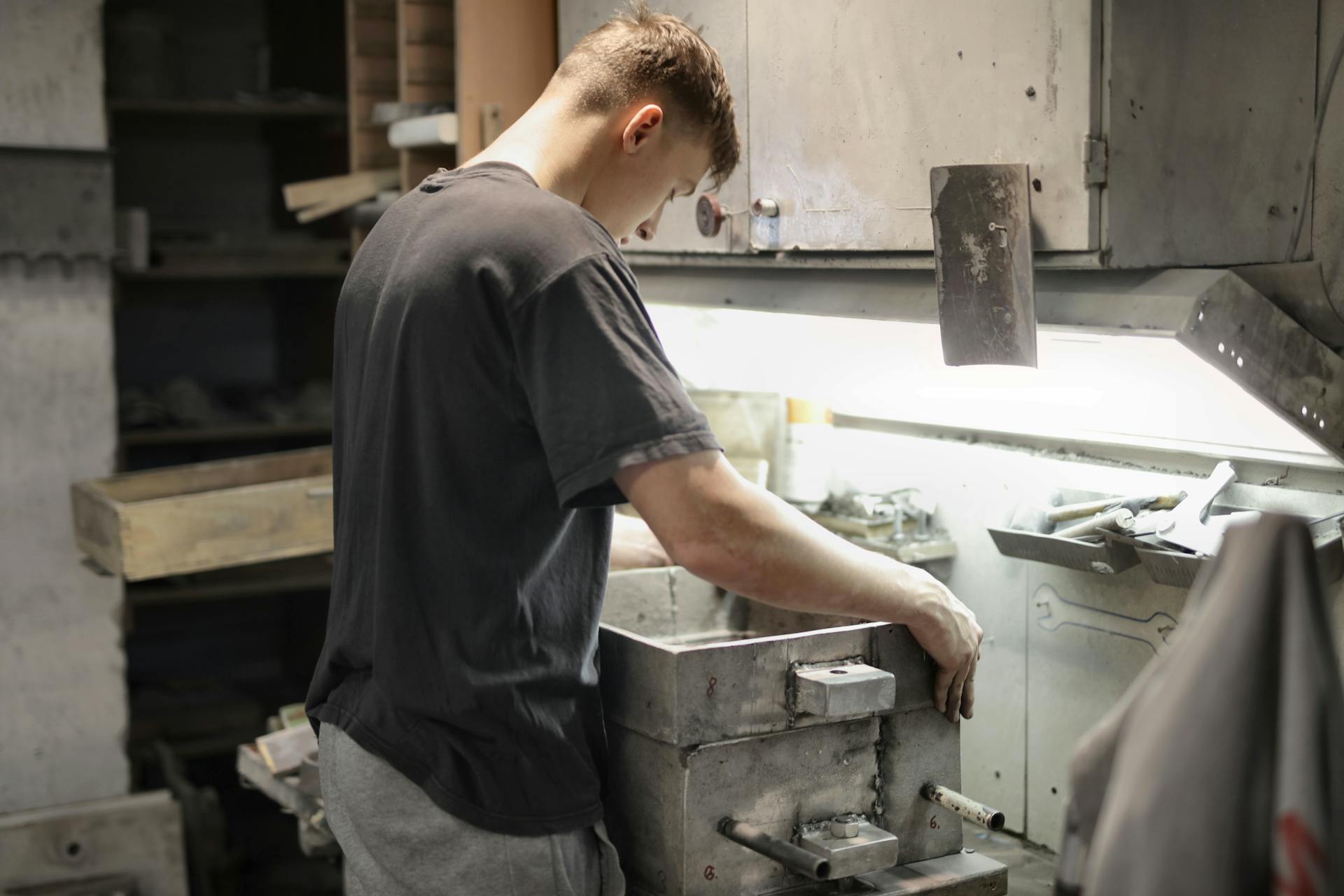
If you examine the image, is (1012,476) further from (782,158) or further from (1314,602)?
(1314,602)

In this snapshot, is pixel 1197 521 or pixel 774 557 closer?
pixel 774 557

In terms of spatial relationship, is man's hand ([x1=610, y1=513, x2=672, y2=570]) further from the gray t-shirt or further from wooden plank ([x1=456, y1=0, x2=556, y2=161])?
wooden plank ([x1=456, y1=0, x2=556, y2=161])

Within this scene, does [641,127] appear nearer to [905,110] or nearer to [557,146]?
[557,146]

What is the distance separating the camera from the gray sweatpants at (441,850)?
4.10 ft

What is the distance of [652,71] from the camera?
4.57 ft

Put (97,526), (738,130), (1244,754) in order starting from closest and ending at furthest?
(1244,754) < (738,130) < (97,526)

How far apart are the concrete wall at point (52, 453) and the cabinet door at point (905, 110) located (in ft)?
6.49

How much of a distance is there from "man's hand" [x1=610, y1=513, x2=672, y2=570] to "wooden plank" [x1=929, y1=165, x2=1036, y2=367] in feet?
1.95

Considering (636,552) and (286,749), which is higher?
(636,552)

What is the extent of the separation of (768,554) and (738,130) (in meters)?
0.85

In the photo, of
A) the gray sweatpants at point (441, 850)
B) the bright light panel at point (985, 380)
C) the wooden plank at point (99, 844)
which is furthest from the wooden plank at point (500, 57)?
the wooden plank at point (99, 844)

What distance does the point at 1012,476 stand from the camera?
1.94 meters

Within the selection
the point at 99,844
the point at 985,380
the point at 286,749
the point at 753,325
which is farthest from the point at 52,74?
the point at 985,380

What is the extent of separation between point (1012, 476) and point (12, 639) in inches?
93.9
